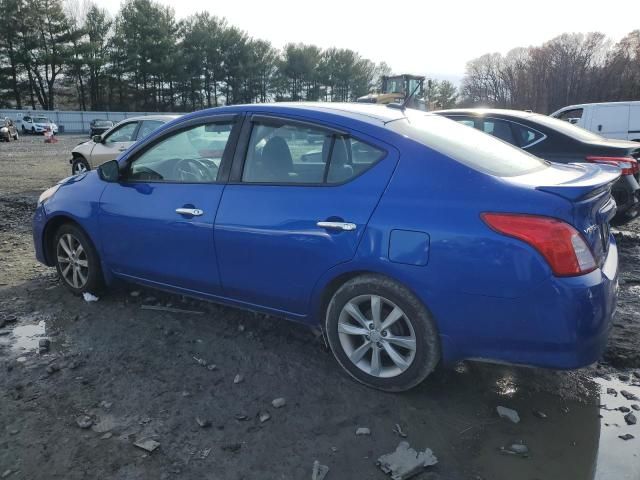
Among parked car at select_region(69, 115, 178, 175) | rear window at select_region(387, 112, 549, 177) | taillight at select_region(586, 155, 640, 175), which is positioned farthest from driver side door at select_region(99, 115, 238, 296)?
parked car at select_region(69, 115, 178, 175)

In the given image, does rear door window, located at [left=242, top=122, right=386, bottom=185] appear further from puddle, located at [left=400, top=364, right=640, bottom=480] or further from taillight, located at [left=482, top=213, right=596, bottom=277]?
puddle, located at [left=400, top=364, right=640, bottom=480]

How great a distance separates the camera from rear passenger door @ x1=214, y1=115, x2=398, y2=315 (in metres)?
2.99

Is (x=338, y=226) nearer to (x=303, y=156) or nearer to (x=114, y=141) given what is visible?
(x=303, y=156)

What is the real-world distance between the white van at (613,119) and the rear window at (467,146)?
Answer: 14.0 m

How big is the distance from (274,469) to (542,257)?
5.41 ft

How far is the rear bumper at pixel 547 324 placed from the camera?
2.51 metres

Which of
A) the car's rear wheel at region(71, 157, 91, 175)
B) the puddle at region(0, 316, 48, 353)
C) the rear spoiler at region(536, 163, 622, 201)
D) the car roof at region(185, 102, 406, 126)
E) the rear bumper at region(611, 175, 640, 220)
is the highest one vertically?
the car roof at region(185, 102, 406, 126)

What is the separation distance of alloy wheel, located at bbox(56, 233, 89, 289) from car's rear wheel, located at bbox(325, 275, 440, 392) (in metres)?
2.46

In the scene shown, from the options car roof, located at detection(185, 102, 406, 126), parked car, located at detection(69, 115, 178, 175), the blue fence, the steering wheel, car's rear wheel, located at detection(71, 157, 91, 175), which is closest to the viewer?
car roof, located at detection(185, 102, 406, 126)

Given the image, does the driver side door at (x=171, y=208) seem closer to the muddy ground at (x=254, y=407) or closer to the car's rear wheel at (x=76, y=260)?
the car's rear wheel at (x=76, y=260)

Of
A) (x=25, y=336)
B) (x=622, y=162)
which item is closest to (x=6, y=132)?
(x=25, y=336)

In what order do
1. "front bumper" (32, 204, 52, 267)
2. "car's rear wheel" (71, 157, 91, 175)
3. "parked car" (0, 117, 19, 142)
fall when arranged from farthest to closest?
"parked car" (0, 117, 19, 142), "car's rear wheel" (71, 157, 91, 175), "front bumper" (32, 204, 52, 267)

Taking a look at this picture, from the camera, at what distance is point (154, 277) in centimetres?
400

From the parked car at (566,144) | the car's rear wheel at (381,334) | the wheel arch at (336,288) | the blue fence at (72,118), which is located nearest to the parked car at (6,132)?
the blue fence at (72,118)
